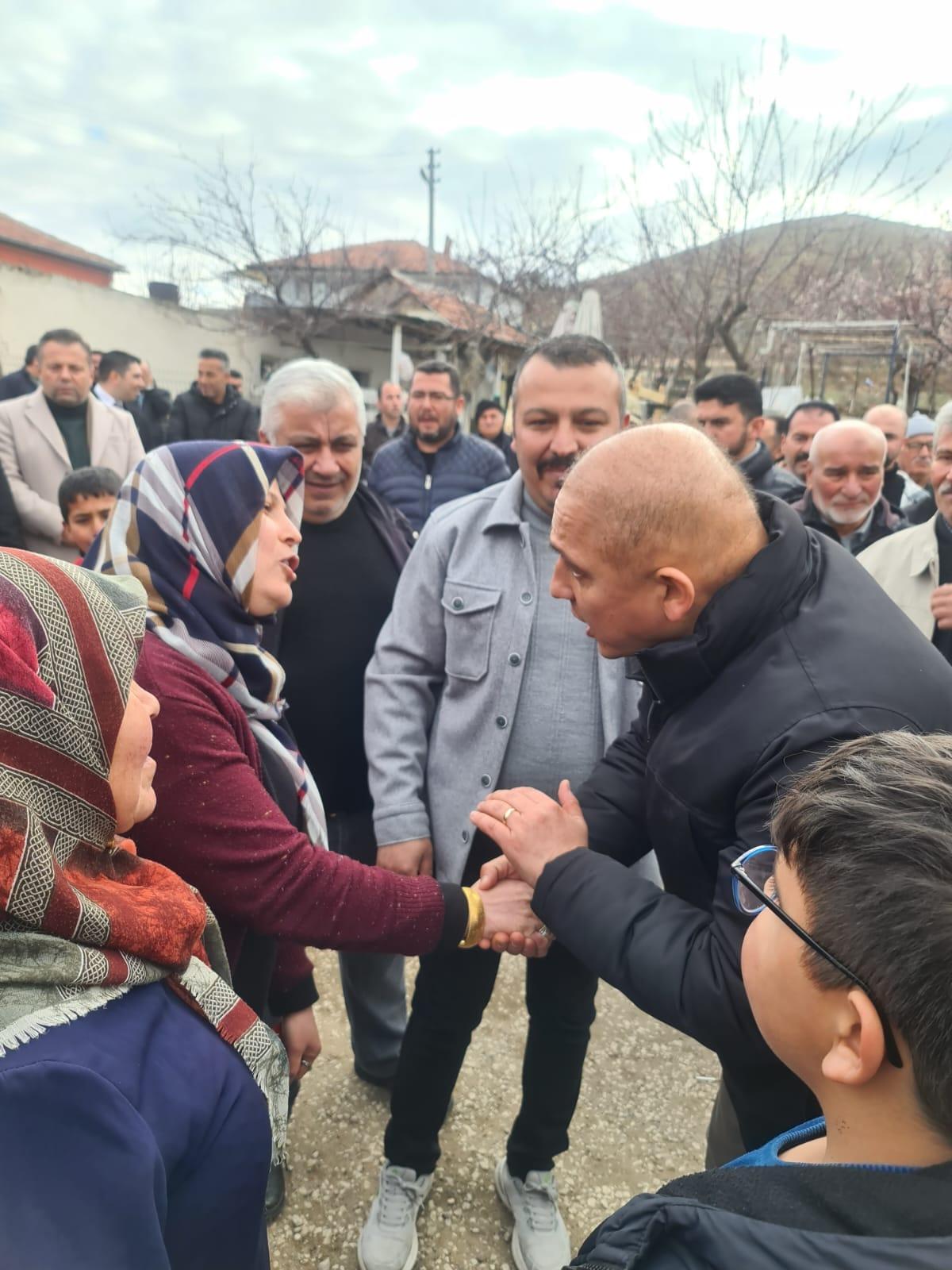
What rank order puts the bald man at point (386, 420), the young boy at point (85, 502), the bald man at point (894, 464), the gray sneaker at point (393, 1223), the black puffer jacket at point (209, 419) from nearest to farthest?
1. the gray sneaker at point (393, 1223)
2. the young boy at point (85, 502)
3. the bald man at point (894, 464)
4. the black puffer jacket at point (209, 419)
5. the bald man at point (386, 420)

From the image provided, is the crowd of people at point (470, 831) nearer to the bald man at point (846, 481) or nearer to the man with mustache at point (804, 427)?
the bald man at point (846, 481)

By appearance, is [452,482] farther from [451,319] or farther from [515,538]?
[451,319]

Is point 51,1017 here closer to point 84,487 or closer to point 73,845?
point 73,845

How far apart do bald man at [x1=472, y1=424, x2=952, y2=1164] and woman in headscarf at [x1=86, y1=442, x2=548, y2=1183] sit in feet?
1.00

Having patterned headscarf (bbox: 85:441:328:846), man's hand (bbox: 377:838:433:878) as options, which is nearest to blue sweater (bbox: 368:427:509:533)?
man's hand (bbox: 377:838:433:878)

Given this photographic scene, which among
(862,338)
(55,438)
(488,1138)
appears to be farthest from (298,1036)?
(862,338)

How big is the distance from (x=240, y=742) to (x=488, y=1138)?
1727mm

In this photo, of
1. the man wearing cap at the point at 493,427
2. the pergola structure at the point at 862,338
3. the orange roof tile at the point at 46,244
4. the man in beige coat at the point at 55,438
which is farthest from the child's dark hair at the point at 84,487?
the orange roof tile at the point at 46,244

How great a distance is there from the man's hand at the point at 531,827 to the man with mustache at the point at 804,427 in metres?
5.16

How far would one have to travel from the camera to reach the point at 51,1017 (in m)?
0.89

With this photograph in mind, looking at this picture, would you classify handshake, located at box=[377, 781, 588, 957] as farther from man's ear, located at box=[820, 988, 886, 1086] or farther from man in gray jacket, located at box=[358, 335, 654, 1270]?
man's ear, located at box=[820, 988, 886, 1086]

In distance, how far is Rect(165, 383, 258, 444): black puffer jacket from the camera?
7.38 metres

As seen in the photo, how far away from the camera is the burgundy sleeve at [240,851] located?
4.59 feet

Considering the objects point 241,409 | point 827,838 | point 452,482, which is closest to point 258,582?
point 827,838
